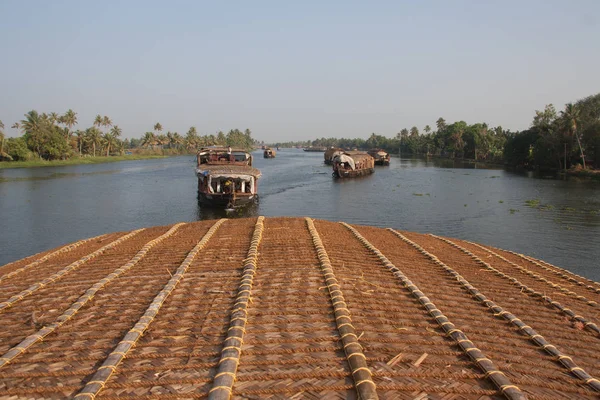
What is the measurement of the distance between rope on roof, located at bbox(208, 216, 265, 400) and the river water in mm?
14175

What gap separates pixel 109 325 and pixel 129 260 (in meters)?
2.39

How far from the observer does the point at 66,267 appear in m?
5.73

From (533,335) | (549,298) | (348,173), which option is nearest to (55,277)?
(533,335)

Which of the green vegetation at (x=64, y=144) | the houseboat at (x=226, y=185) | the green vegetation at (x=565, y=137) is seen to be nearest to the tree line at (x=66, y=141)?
the green vegetation at (x=64, y=144)

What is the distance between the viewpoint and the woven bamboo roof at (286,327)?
2732 millimetres

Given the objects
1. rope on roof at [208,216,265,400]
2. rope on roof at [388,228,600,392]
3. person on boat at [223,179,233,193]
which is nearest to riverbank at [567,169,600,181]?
person on boat at [223,179,233,193]

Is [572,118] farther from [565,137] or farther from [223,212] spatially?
[223,212]

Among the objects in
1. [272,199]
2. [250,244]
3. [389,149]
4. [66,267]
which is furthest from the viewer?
[389,149]

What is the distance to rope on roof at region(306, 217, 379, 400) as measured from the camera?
2605 millimetres

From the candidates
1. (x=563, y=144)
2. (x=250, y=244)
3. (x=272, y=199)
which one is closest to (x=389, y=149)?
(x=563, y=144)

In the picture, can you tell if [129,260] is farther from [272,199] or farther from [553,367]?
[272,199]

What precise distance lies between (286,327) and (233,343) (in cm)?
56

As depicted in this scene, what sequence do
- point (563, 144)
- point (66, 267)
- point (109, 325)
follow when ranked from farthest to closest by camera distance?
point (563, 144), point (66, 267), point (109, 325)

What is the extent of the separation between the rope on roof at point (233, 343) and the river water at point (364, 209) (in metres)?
14.2
